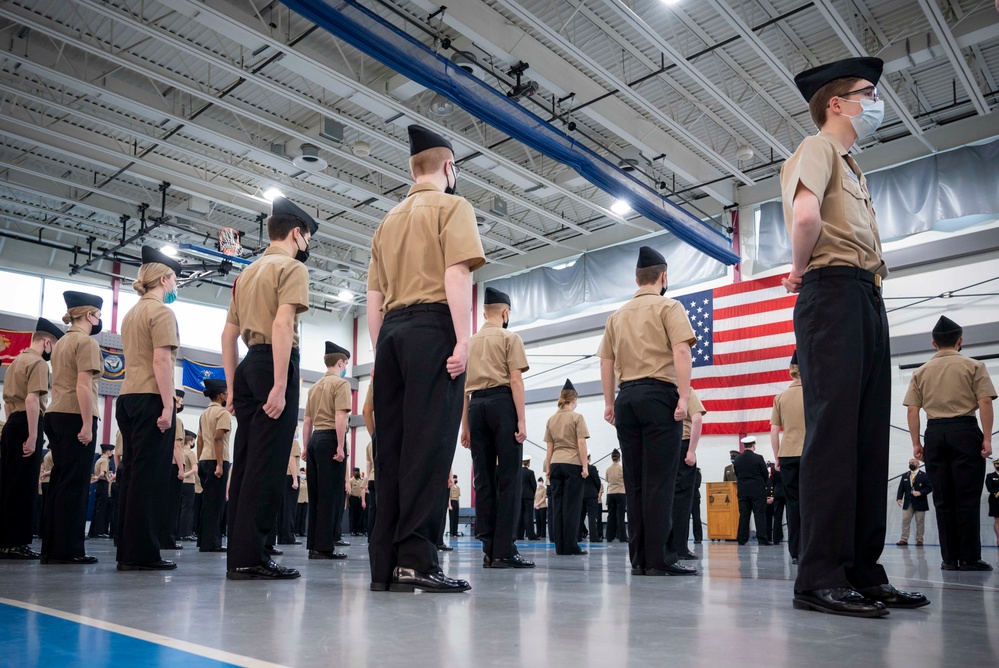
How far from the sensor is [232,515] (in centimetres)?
399

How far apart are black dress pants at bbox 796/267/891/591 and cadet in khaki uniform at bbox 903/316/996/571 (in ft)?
10.4

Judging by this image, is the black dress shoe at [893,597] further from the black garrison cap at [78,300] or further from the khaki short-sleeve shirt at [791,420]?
the black garrison cap at [78,300]

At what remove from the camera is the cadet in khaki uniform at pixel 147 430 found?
473cm

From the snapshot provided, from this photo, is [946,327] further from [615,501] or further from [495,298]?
[615,501]

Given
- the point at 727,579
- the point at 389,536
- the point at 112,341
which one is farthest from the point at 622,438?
the point at 112,341

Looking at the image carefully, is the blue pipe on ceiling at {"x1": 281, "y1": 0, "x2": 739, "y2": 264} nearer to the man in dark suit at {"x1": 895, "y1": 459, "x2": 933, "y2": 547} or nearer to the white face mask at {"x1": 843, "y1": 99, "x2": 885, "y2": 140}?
the man in dark suit at {"x1": 895, "y1": 459, "x2": 933, "y2": 547}

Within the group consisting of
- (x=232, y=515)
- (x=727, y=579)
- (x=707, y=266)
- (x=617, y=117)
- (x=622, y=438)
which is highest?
(x=617, y=117)

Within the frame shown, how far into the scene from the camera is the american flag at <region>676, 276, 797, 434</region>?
15922 millimetres

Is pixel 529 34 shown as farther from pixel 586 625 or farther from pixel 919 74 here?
pixel 586 625

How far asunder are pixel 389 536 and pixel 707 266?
15.6 meters

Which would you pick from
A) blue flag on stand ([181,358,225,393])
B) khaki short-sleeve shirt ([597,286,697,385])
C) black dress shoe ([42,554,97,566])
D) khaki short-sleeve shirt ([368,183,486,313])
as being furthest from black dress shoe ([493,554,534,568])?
blue flag on stand ([181,358,225,393])

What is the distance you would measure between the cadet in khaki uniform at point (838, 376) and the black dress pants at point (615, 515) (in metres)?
13.0

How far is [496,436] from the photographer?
5.50 meters

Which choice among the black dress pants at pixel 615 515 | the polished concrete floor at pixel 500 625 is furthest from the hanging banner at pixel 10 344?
the polished concrete floor at pixel 500 625
